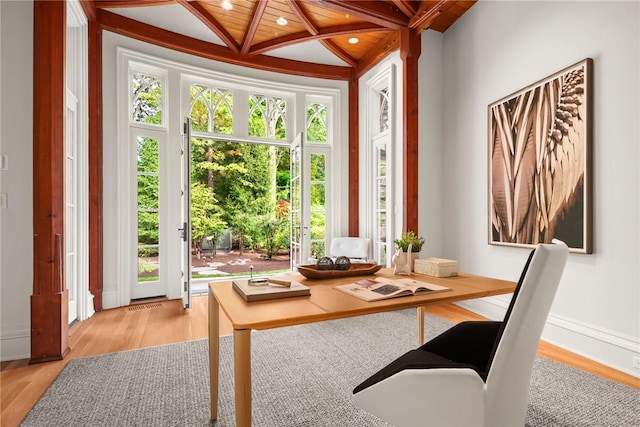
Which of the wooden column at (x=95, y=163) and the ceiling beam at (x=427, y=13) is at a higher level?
the ceiling beam at (x=427, y=13)

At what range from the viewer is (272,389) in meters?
1.94

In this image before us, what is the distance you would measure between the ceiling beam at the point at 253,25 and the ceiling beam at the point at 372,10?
1.79 ft

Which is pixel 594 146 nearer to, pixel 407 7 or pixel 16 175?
pixel 407 7

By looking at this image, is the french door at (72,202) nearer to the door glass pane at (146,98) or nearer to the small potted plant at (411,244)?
the door glass pane at (146,98)

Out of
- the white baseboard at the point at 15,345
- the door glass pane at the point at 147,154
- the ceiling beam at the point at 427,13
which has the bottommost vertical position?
the white baseboard at the point at 15,345

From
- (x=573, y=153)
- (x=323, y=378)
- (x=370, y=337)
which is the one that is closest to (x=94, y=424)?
(x=323, y=378)

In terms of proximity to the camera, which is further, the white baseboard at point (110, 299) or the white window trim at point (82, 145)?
the white baseboard at point (110, 299)

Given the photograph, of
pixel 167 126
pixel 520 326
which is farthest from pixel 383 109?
pixel 520 326

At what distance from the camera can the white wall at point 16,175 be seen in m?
2.38

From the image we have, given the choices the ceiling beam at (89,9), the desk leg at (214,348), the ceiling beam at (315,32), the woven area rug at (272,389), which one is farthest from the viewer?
the ceiling beam at (315,32)

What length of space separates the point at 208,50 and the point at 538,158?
392cm

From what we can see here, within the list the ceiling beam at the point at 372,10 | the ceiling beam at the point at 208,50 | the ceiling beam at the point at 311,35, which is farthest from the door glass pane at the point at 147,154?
the ceiling beam at the point at 372,10

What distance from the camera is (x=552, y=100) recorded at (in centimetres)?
266

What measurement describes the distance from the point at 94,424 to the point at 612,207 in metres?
3.36
